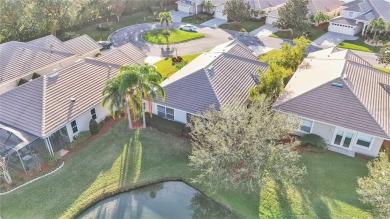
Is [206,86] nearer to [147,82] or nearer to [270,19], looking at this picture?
[147,82]

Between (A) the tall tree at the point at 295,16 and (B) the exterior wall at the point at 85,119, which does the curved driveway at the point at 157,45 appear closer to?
(A) the tall tree at the point at 295,16

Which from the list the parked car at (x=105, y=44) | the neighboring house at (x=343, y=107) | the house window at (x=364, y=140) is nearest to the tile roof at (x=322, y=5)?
the neighboring house at (x=343, y=107)

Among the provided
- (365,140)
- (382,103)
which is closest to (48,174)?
(365,140)

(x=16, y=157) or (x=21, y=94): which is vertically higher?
(x=21, y=94)

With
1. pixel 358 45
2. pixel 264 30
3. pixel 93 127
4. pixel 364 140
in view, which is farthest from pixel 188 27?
pixel 364 140

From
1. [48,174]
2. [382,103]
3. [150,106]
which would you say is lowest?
[48,174]

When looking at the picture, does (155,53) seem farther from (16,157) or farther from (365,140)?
(365,140)
